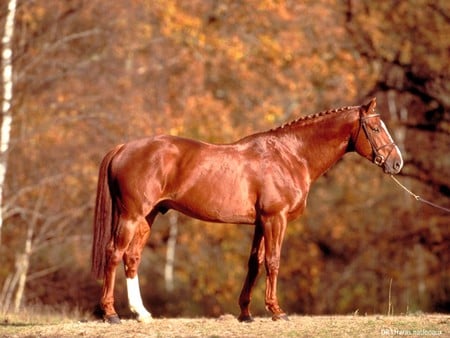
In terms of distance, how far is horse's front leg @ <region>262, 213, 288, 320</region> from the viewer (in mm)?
9711

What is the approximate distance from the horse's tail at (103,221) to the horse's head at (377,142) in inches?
108

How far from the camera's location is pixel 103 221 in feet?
32.8

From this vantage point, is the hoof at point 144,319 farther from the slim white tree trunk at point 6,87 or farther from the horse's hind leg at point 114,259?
the slim white tree trunk at point 6,87

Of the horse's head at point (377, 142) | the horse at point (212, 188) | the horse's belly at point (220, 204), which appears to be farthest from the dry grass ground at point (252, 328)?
the horse's head at point (377, 142)

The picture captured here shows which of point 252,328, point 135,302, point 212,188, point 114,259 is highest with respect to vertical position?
point 212,188

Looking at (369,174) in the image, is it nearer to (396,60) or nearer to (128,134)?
(396,60)

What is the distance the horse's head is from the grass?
172 centimetres

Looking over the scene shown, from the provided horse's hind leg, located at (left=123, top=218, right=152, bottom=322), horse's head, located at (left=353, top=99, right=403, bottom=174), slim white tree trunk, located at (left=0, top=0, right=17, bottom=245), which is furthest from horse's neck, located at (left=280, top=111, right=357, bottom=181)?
slim white tree trunk, located at (left=0, top=0, right=17, bottom=245)

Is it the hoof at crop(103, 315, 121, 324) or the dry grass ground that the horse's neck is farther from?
the hoof at crop(103, 315, 121, 324)

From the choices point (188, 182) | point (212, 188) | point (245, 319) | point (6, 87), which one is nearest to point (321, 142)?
point (212, 188)

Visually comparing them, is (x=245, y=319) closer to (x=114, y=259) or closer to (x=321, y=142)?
(x=114, y=259)

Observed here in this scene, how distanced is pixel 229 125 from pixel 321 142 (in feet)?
47.4

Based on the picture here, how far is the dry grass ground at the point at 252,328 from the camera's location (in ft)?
29.0

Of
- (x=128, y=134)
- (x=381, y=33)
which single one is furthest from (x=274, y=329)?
(x=381, y=33)
